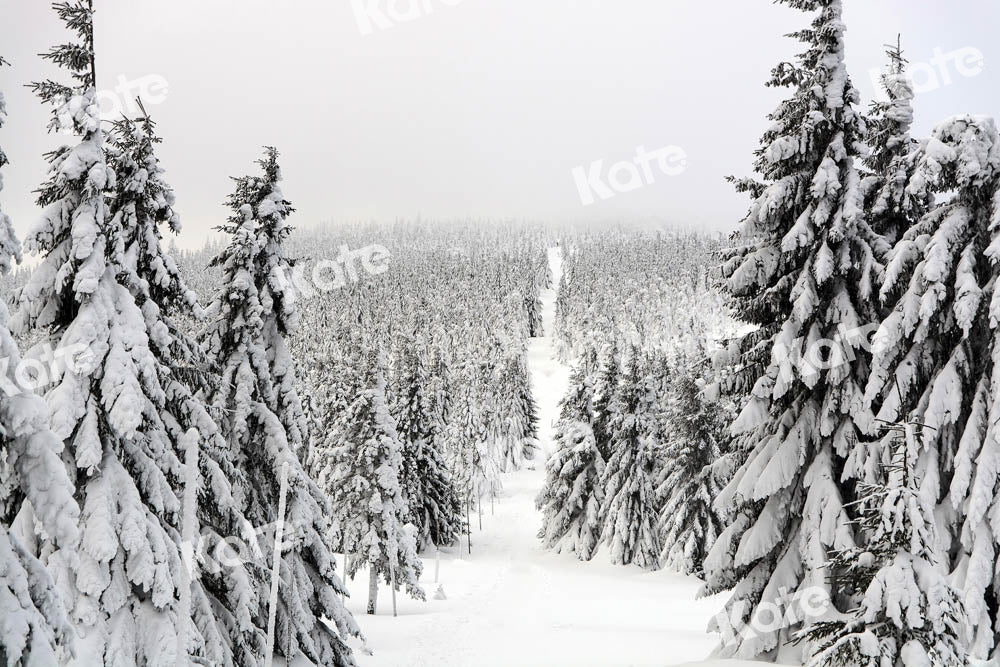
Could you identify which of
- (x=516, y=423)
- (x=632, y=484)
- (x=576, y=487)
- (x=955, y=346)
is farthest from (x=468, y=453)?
(x=955, y=346)

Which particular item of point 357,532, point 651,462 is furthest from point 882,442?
point 651,462

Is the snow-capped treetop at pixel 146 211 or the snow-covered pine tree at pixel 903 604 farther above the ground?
the snow-capped treetop at pixel 146 211

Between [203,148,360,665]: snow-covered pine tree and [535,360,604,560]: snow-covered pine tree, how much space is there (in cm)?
3517

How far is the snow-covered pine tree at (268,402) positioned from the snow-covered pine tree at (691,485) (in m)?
28.1

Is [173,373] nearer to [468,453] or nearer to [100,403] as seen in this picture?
[100,403]

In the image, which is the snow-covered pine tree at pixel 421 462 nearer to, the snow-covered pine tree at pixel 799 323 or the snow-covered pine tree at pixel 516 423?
the snow-covered pine tree at pixel 799 323

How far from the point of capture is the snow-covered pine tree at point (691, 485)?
4222 centimetres

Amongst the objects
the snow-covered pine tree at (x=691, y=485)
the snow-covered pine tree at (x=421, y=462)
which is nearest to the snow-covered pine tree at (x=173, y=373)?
the snow-covered pine tree at (x=691, y=485)

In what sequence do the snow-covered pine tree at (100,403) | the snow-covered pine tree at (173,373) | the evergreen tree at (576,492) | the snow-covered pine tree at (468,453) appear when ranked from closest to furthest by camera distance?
the snow-covered pine tree at (100,403), the snow-covered pine tree at (173,373), the evergreen tree at (576,492), the snow-covered pine tree at (468,453)

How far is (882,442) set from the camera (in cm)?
Answer: 1261

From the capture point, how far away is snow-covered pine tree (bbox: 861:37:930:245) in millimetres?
14703

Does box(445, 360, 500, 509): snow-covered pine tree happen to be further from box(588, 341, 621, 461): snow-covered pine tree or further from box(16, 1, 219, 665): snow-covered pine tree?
box(16, 1, 219, 665): snow-covered pine tree

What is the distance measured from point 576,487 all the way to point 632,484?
19.4 ft

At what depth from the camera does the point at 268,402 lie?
17.3 m
